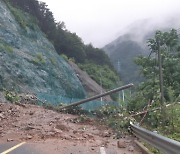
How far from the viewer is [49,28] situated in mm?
75000

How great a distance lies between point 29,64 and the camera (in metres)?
45.7

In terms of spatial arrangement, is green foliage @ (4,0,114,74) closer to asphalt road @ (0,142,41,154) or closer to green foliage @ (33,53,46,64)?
green foliage @ (33,53,46,64)

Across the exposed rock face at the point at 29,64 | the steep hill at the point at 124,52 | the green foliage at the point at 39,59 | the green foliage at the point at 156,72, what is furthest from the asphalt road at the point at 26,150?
the steep hill at the point at 124,52

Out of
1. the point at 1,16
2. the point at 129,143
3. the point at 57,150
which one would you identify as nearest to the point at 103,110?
the point at 129,143

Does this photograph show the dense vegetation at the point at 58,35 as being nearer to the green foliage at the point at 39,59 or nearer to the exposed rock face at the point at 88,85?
the exposed rock face at the point at 88,85

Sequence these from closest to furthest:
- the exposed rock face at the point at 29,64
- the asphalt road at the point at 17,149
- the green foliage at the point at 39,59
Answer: the asphalt road at the point at 17,149 → the exposed rock face at the point at 29,64 → the green foliage at the point at 39,59

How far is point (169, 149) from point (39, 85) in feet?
122

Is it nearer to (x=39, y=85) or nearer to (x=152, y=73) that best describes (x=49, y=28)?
(x=39, y=85)

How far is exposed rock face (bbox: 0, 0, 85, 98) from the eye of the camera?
131 ft

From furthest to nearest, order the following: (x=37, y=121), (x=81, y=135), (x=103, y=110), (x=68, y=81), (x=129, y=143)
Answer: (x=68, y=81), (x=103, y=110), (x=37, y=121), (x=81, y=135), (x=129, y=143)

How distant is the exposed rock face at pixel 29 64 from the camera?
3991 centimetres

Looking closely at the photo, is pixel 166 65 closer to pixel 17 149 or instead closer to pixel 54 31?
pixel 17 149

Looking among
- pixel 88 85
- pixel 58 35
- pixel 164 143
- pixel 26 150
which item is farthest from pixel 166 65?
pixel 58 35

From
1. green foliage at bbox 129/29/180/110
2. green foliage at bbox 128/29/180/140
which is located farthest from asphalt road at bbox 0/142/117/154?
green foliage at bbox 129/29/180/110
